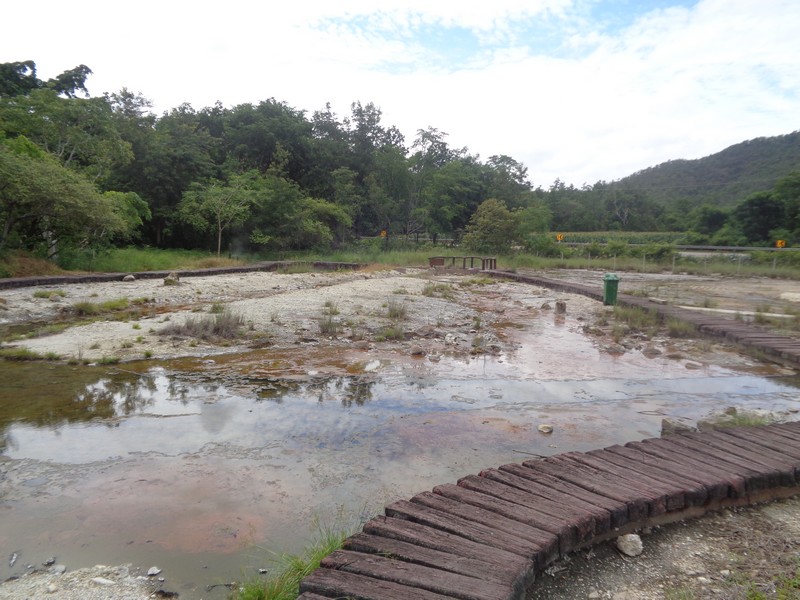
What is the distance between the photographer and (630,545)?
2826 mm

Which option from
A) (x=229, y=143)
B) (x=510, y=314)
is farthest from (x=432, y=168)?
(x=510, y=314)

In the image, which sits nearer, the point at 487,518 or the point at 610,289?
the point at 487,518

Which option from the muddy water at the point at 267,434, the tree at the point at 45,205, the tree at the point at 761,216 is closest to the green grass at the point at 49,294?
the tree at the point at 45,205

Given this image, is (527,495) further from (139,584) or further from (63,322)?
(63,322)

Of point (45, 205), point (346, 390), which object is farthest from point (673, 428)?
point (45, 205)

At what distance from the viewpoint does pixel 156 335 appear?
8648 mm

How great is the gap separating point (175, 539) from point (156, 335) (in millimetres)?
6134

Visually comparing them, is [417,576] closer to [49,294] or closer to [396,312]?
[396,312]

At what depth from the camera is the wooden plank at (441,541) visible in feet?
7.82

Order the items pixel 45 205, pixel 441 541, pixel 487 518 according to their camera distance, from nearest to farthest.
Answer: pixel 441 541 < pixel 487 518 < pixel 45 205

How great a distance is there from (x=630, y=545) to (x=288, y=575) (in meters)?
1.73

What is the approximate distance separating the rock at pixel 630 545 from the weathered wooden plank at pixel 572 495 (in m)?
0.07

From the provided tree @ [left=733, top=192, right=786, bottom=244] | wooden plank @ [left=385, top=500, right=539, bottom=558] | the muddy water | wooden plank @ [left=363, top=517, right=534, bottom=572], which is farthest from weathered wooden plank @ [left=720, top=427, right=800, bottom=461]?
tree @ [left=733, top=192, right=786, bottom=244]

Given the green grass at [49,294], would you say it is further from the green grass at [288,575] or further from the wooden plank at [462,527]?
the wooden plank at [462,527]
